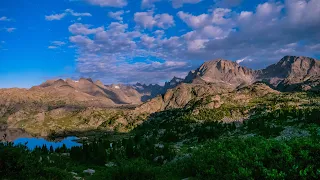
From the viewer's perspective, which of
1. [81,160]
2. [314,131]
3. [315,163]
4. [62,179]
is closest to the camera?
[315,163]

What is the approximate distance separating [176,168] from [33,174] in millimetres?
10243

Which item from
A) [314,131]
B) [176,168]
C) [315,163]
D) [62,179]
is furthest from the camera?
[176,168]

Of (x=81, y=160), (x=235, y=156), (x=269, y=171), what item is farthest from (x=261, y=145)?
(x=81, y=160)

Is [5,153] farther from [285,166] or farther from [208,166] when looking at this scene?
[285,166]

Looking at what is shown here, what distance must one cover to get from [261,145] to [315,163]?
123 inches

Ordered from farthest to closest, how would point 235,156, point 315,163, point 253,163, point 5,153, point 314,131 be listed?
point 5,153
point 314,131
point 235,156
point 253,163
point 315,163

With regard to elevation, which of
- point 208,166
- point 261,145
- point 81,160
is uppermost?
point 261,145

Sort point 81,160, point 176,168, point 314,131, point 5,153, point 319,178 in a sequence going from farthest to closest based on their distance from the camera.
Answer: point 81,160, point 176,168, point 5,153, point 314,131, point 319,178

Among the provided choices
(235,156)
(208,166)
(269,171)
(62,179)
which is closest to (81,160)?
(62,179)

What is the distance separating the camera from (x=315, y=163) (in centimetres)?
Result: 1265

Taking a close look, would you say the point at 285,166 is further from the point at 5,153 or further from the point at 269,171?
the point at 5,153

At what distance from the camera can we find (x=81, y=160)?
35156 millimetres

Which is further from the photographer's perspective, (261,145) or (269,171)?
(261,145)

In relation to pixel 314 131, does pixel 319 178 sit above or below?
below
